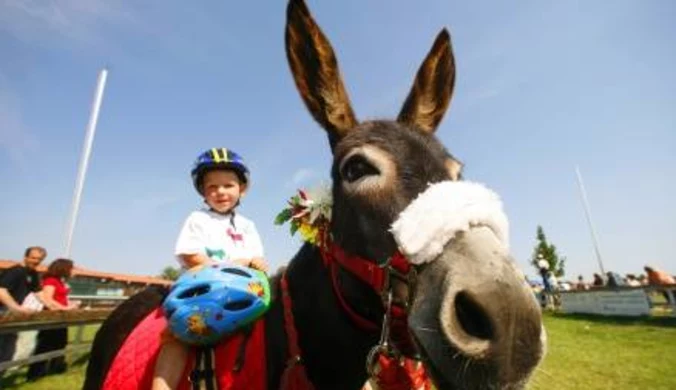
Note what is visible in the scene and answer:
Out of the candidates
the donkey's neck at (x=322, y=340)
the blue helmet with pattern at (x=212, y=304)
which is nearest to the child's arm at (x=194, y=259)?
the blue helmet with pattern at (x=212, y=304)

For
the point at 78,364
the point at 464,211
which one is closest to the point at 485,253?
the point at 464,211

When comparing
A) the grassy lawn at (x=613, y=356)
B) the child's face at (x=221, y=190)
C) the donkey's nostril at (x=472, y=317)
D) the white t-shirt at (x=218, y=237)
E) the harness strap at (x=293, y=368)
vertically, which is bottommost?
the grassy lawn at (x=613, y=356)

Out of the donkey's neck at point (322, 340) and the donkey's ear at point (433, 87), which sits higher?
the donkey's ear at point (433, 87)

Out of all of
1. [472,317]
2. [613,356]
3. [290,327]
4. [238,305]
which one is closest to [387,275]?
[472,317]

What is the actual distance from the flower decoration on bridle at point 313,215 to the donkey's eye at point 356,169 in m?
0.30

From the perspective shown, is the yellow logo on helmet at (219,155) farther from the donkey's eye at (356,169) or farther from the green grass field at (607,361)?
the green grass field at (607,361)

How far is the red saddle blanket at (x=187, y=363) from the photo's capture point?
2387 mm

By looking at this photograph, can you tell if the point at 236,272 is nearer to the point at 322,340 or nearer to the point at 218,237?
the point at 322,340

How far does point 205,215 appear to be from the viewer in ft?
11.8

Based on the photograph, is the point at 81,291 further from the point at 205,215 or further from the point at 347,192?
the point at 347,192

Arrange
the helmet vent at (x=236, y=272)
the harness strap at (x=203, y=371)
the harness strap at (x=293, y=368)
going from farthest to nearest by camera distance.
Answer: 1. the helmet vent at (x=236, y=272)
2. the harness strap at (x=203, y=371)
3. the harness strap at (x=293, y=368)

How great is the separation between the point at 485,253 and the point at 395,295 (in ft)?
1.66

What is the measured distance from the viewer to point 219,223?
3631 millimetres

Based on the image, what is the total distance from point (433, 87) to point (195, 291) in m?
2.38
